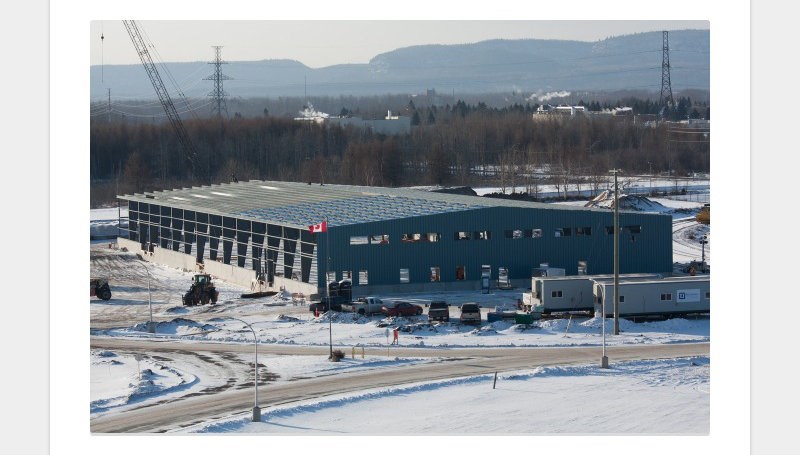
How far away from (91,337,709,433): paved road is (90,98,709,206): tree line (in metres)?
65.4

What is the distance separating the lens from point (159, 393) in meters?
39.0

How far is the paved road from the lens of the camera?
35.4m

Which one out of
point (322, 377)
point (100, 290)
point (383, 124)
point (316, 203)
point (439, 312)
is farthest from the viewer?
point (383, 124)

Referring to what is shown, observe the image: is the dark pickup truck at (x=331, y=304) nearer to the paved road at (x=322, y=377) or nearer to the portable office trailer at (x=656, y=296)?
the paved road at (x=322, y=377)

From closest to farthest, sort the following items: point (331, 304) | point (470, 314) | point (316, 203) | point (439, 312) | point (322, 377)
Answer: point (322, 377) < point (470, 314) < point (439, 312) < point (331, 304) < point (316, 203)

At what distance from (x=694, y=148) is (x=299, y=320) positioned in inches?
3633

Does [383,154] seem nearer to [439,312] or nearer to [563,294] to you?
[563,294]

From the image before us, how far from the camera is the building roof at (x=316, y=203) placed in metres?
60.9

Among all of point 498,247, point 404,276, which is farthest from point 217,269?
point 498,247

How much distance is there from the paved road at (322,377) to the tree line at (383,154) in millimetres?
65439

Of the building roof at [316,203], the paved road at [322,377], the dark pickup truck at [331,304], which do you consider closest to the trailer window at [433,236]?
the building roof at [316,203]

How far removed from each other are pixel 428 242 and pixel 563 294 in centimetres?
841

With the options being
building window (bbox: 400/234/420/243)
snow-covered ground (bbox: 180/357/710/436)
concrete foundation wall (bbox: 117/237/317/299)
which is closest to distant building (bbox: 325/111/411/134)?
concrete foundation wall (bbox: 117/237/317/299)

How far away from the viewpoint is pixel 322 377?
136 ft
